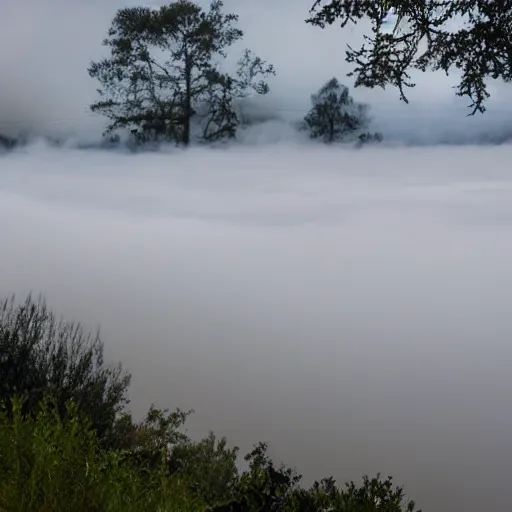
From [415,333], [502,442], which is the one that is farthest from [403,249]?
[502,442]

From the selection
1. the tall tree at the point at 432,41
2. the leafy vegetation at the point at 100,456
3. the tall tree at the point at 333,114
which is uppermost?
the tall tree at the point at 432,41

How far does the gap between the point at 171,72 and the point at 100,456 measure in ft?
3.73

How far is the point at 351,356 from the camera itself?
2.10 meters

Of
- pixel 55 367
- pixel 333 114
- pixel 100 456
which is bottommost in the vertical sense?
pixel 100 456

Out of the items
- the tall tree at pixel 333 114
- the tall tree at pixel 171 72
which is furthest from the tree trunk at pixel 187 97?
the tall tree at pixel 333 114

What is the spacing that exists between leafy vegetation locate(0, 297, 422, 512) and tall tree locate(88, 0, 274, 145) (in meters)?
0.66

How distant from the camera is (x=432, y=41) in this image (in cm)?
215

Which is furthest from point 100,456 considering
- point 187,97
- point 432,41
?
point 432,41

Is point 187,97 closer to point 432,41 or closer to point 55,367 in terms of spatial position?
point 432,41

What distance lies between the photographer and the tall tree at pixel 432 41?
2104 millimetres

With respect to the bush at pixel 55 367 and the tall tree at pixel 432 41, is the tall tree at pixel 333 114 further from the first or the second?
the bush at pixel 55 367

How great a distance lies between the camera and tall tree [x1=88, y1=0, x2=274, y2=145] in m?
2.31

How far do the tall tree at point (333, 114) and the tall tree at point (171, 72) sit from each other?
0.58 feet

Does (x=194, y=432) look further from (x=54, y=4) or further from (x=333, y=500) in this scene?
(x=54, y=4)
